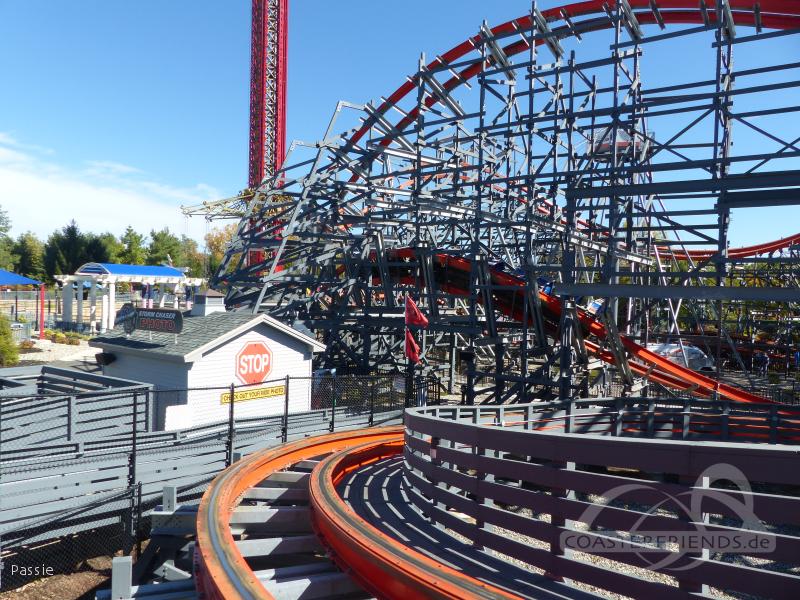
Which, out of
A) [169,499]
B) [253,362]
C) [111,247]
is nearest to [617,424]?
[169,499]

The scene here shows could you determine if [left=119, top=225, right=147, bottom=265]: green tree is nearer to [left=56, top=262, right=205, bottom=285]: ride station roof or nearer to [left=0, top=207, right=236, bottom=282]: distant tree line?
[left=0, top=207, right=236, bottom=282]: distant tree line

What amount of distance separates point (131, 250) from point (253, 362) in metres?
62.9

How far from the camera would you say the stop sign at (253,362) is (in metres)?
14.7

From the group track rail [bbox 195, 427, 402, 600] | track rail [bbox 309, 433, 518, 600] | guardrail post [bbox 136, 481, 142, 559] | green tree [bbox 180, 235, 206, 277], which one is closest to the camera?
track rail [bbox 309, 433, 518, 600]

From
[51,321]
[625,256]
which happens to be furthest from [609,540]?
[51,321]

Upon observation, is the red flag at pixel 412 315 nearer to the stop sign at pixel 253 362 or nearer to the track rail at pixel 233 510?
the stop sign at pixel 253 362

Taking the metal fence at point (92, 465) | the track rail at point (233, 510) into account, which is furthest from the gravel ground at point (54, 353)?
the track rail at point (233, 510)

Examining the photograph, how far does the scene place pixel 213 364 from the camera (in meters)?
14.0

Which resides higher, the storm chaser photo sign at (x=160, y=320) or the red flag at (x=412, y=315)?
the red flag at (x=412, y=315)

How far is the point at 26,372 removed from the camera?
15.4 metres

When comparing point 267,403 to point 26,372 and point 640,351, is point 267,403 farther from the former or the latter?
point 640,351

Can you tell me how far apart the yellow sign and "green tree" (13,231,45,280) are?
206 ft

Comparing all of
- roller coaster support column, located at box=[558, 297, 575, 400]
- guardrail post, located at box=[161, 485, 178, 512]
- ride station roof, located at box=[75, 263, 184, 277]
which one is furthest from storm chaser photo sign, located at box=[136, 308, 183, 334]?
ride station roof, located at box=[75, 263, 184, 277]

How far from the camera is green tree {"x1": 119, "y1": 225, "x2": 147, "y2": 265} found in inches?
2776
